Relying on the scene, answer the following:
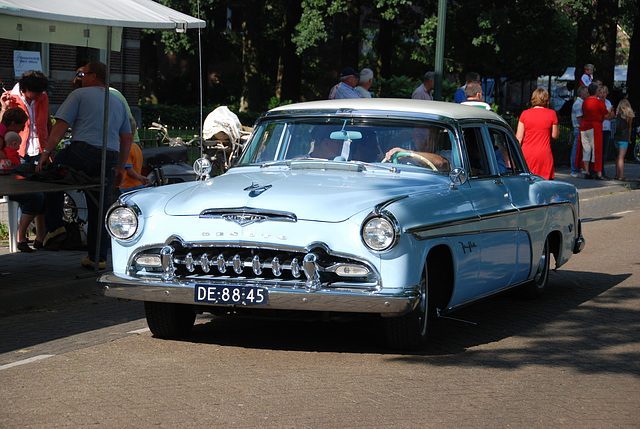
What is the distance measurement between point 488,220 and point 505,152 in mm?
1286

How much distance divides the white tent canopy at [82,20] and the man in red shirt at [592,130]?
40.4 ft

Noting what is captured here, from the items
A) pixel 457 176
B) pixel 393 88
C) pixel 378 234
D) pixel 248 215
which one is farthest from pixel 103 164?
pixel 393 88

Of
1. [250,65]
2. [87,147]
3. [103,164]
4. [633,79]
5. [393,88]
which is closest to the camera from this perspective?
[103,164]

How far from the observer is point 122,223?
6414 mm

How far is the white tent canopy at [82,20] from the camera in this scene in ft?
25.9

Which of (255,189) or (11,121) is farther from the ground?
(11,121)

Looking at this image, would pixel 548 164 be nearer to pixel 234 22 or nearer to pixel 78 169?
pixel 78 169

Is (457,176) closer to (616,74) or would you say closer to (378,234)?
(378,234)

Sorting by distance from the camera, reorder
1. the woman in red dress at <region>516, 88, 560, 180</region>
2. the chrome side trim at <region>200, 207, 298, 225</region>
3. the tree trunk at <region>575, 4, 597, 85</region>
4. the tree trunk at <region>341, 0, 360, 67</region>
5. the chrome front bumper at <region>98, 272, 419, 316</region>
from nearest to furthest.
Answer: the chrome front bumper at <region>98, 272, 419, 316</region> → the chrome side trim at <region>200, 207, 298, 225</region> → the woman in red dress at <region>516, 88, 560, 180</region> → the tree trunk at <region>575, 4, 597, 85</region> → the tree trunk at <region>341, 0, 360, 67</region>

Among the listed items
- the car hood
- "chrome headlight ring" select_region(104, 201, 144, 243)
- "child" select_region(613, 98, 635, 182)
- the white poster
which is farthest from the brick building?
the car hood

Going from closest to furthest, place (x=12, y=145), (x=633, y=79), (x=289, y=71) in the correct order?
(x=12, y=145), (x=633, y=79), (x=289, y=71)

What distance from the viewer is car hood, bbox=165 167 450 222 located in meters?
5.96

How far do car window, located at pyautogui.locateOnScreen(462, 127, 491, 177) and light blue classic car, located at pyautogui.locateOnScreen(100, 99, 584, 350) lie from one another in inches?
0.7

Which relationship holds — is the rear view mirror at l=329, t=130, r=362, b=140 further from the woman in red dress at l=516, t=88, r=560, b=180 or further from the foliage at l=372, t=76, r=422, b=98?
the foliage at l=372, t=76, r=422, b=98
